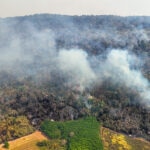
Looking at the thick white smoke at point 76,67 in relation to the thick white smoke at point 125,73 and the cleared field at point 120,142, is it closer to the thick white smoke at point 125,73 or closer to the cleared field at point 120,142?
the thick white smoke at point 125,73

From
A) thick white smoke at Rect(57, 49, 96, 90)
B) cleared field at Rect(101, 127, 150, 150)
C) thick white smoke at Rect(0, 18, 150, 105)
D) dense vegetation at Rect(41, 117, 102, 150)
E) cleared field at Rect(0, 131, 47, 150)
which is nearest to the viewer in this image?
cleared field at Rect(0, 131, 47, 150)

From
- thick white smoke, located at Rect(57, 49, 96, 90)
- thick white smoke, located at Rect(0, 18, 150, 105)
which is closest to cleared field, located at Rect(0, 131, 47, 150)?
thick white smoke, located at Rect(0, 18, 150, 105)

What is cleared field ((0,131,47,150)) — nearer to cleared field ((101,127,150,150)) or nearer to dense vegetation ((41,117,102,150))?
dense vegetation ((41,117,102,150))

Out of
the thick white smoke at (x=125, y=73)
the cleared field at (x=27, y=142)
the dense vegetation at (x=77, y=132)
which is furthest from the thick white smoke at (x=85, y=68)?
the cleared field at (x=27, y=142)

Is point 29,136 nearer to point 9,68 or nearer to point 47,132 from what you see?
point 47,132

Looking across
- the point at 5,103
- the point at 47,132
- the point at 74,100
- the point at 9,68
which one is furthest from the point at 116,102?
the point at 9,68

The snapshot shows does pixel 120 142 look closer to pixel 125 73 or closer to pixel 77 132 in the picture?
pixel 77 132

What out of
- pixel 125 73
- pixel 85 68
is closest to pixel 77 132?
pixel 125 73
